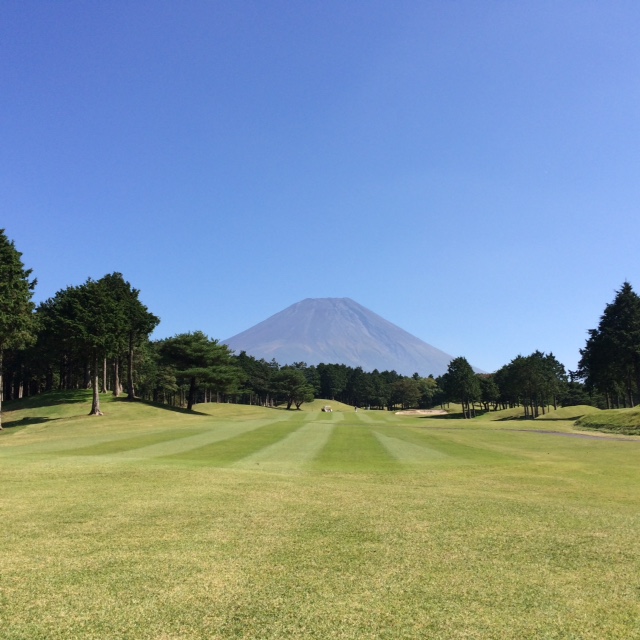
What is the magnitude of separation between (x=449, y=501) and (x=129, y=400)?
61.8 meters

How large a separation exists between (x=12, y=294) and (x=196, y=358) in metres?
31.8

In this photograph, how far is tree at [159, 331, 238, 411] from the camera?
Result: 70688mm

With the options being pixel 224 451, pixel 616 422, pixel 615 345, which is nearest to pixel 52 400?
pixel 224 451

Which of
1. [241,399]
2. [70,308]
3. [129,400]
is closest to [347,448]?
[70,308]

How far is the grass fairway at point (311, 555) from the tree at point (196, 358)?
5448cm

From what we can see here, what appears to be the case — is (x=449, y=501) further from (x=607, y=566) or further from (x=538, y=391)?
(x=538, y=391)

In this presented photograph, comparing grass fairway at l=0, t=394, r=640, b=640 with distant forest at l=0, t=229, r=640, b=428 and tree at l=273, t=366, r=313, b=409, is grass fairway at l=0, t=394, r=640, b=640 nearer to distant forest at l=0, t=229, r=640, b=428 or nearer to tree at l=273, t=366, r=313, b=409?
distant forest at l=0, t=229, r=640, b=428

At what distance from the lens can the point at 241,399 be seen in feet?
495

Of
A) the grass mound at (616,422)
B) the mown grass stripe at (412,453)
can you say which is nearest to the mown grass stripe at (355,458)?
the mown grass stripe at (412,453)

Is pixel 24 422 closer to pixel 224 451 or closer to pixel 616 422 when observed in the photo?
pixel 224 451

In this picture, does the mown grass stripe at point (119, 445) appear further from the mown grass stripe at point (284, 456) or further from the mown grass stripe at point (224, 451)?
the mown grass stripe at point (284, 456)

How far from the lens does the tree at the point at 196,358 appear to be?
232 ft

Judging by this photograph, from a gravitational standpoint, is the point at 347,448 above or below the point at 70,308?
below

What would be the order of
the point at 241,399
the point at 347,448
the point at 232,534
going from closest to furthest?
the point at 232,534 → the point at 347,448 → the point at 241,399
